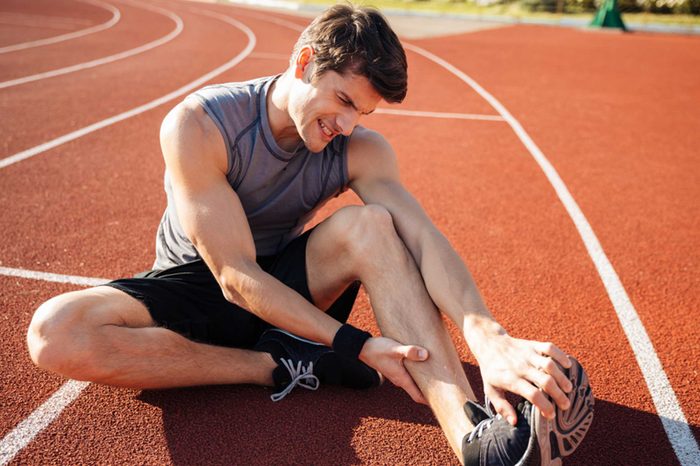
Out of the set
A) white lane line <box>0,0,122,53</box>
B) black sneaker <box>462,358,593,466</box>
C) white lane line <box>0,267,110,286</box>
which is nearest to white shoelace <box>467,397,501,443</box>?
black sneaker <box>462,358,593,466</box>

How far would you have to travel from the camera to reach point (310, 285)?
9.61 ft

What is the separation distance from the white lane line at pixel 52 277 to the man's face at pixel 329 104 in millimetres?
1706

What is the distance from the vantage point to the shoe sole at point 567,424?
2.13 metres

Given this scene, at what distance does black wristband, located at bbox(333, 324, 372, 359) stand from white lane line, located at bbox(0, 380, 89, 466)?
113cm

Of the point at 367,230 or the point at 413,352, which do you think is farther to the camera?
the point at 367,230

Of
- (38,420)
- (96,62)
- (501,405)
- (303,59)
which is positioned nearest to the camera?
(501,405)

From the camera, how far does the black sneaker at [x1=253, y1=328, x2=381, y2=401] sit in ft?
9.35

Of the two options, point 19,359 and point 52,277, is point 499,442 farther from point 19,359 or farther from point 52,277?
point 52,277

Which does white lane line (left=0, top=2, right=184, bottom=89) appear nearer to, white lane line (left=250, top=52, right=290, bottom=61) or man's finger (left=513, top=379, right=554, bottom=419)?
white lane line (left=250, top=52, right=290, bottom=61)

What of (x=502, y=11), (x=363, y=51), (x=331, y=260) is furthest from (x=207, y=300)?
(x=502, y=11)

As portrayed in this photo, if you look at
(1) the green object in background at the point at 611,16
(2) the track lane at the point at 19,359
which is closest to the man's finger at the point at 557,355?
(2) the track lane at the point at 19,359

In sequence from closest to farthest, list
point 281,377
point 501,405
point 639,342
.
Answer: point 501,405, point 281,377, point 639,342

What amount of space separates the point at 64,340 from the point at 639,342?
2.65 metres

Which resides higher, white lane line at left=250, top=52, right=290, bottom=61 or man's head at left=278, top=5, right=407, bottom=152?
man's head at left=278, top=5, right=407, bottom=152
